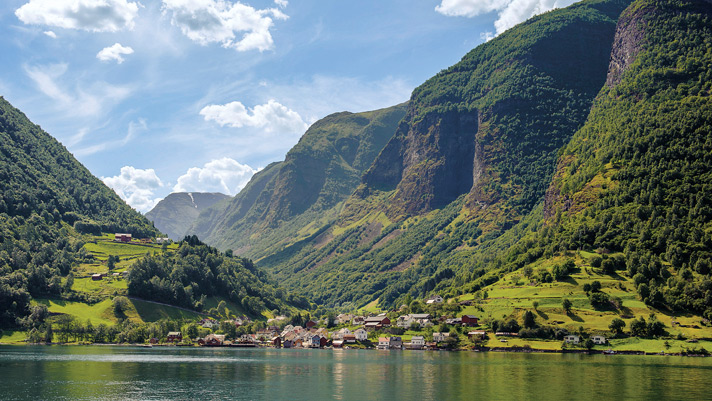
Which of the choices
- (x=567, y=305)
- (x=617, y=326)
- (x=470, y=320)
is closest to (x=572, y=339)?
(x=617, y=326)

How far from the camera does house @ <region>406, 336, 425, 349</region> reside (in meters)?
195

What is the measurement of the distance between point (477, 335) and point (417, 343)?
75.0 ft

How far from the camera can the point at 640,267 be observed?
605ft

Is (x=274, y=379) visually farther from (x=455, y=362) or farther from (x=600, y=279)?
(x=600, y=279)

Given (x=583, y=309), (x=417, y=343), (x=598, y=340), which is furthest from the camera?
(x=417, y=343)

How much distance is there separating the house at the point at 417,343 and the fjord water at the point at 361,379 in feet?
161

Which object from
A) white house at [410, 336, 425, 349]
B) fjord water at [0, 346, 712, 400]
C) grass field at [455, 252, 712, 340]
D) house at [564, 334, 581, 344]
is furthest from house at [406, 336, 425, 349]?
fjord water at [0, 346, 712, 400]

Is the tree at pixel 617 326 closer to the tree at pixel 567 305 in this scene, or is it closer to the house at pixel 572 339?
the house at pixel 572 339

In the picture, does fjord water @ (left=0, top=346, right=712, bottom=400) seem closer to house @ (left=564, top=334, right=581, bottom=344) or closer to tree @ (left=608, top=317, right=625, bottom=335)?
tree @ (left=608, top=317, right=625, bottom=335)

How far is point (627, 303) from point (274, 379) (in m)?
115

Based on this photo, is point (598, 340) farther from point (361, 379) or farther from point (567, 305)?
point (361, 379)

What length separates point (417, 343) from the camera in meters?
196

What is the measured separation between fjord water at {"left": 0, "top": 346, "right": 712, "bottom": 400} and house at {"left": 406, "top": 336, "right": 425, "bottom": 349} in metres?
49.1

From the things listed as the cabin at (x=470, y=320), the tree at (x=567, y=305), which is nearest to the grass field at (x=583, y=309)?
the tree at (x=567, y=305)
